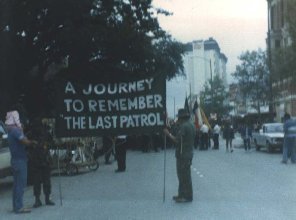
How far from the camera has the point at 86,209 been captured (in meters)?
13.1

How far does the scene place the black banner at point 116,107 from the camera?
14.3 meters

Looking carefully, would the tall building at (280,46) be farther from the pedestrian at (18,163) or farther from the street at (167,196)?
the pedestrian at (18,163)

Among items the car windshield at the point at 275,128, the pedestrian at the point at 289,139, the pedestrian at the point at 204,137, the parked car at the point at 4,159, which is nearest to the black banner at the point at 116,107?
the parked car at the point at 4,159

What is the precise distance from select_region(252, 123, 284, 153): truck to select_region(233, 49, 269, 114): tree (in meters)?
21.9

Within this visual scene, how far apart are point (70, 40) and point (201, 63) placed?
136 m

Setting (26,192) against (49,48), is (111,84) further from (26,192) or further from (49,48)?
(49,48)

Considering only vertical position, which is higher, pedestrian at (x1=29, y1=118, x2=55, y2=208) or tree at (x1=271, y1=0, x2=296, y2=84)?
tree at (x1=271, y1=0, x2=296, y2=84)

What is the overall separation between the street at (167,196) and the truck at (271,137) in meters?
12.2

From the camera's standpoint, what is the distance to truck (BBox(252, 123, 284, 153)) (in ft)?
115

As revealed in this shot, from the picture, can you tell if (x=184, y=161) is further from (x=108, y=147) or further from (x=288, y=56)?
(x=288, y=56)

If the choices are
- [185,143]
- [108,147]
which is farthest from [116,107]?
[108,147]

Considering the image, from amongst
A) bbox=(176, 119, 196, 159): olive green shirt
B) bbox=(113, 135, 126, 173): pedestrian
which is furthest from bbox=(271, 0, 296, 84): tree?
bbox=(176, 119, 196, 159): olive green shirt

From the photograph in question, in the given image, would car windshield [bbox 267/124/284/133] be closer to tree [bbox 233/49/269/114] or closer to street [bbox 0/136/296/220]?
street [bbox 0/136/296/220]

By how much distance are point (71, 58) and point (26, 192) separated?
9945 mm
